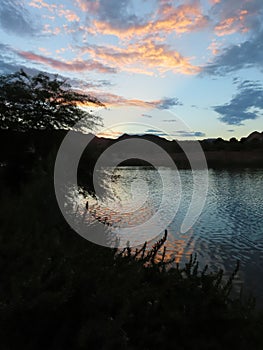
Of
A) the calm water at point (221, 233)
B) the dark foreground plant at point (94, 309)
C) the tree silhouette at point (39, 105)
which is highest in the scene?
the tree silhouette at point (39, 105)

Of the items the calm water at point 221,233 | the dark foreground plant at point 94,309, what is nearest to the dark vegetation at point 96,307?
the dark foreground plant at point 94,309

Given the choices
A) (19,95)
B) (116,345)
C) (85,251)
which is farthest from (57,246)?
(19,95)

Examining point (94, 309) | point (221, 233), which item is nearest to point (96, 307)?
point (94, 309)

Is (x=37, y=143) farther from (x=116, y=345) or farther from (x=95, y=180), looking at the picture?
(x=116, y=345)

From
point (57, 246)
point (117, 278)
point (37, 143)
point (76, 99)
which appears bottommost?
Answer: point (117, 278)

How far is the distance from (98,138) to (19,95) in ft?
12.1

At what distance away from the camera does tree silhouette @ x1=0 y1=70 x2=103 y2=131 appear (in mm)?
12008

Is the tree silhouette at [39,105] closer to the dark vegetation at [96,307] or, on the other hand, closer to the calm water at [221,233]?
the calm water at [221,233]

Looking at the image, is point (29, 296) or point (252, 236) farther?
point (252, 236)

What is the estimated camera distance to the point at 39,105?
1248 centimetres

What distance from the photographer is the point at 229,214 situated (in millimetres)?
25703

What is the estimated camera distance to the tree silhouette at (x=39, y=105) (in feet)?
39.4

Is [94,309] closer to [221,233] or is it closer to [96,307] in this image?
[96,307]

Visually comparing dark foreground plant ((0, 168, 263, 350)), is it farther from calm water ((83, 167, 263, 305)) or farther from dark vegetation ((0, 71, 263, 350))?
calm water ((83, 167, 263, 305))
